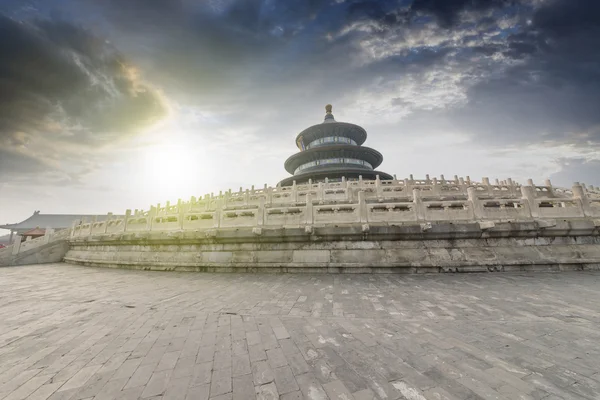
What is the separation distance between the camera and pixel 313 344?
9.71 feet

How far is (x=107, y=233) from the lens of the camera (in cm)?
1352

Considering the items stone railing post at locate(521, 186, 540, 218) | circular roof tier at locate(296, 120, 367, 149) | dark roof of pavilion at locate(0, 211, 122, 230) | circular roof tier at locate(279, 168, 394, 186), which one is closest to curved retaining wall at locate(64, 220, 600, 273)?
stone railing post at locate(521, 186, 540, 218)

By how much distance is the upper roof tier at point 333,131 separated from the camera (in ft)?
120

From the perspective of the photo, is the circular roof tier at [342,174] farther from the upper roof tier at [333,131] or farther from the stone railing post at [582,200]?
the stone railing post at [582,200]

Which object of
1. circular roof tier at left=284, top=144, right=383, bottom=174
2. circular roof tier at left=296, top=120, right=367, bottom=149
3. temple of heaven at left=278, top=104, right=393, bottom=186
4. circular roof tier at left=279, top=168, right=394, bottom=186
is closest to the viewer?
circular roof tier at left=279, top=168, right=394, bottom=186

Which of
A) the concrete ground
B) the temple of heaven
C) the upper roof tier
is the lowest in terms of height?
the concrete ground

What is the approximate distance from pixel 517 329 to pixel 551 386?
148 centimetres

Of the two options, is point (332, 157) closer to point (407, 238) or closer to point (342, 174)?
point (342, 174)

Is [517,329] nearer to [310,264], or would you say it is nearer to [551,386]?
[551,386]

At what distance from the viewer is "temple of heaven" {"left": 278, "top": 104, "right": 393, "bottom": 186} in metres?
31.5

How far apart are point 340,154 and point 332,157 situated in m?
1.28

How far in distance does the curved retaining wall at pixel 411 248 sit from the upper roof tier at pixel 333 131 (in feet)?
103

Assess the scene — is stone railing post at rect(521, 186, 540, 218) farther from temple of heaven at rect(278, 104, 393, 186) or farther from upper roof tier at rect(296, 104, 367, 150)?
upper roof tier at rect(296, 104, 367, 150)

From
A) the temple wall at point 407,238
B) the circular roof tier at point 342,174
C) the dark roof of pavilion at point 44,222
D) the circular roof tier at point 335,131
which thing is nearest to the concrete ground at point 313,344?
the temple wall at point 407,238
